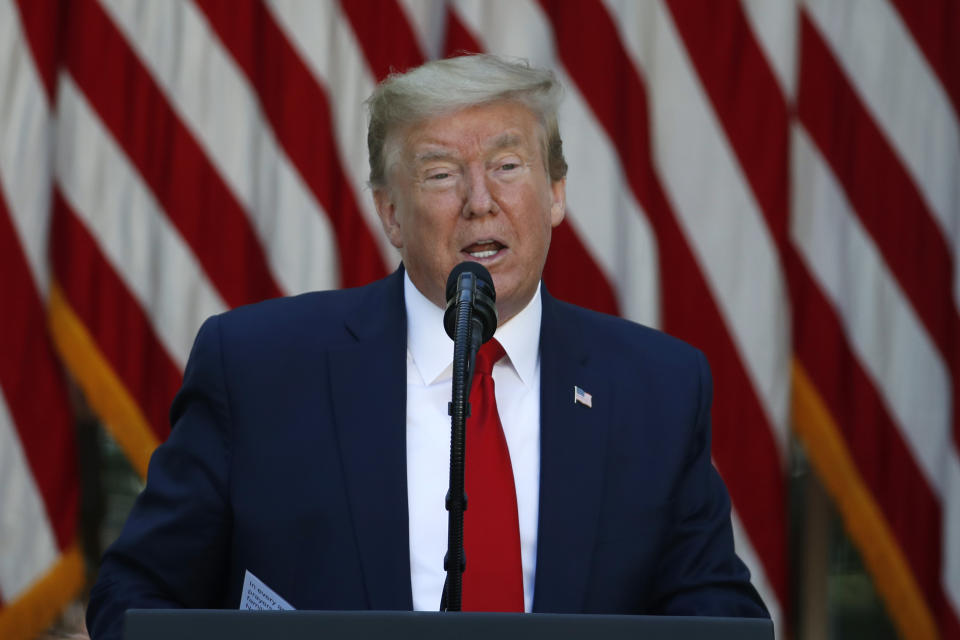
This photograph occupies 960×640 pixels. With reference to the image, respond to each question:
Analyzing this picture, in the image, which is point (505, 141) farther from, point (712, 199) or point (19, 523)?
point (19, 523)

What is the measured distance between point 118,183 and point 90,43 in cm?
34

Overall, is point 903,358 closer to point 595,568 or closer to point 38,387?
point 595,568

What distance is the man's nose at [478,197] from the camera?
1808mm

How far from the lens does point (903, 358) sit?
3094 millimetres

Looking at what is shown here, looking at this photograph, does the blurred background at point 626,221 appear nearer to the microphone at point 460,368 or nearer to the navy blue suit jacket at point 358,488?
the navy blue suit jacket at point 358,488

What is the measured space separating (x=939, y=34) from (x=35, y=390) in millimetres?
2354

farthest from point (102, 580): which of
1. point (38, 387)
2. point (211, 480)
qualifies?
point (38, 387)

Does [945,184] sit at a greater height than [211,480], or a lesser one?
greater

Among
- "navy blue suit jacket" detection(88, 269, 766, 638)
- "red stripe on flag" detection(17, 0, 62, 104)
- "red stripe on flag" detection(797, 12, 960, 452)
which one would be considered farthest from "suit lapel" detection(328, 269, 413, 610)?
"red stripe on flag" detection(797, 12, 960, 452)

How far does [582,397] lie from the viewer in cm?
188

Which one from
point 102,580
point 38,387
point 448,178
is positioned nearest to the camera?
point 102,580

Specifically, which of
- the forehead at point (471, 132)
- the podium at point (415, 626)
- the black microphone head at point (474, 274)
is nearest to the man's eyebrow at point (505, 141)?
the forehead at point (471, 132)

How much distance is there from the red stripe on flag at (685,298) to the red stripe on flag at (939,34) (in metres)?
0.70

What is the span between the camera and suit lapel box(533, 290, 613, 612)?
68.1 inches
